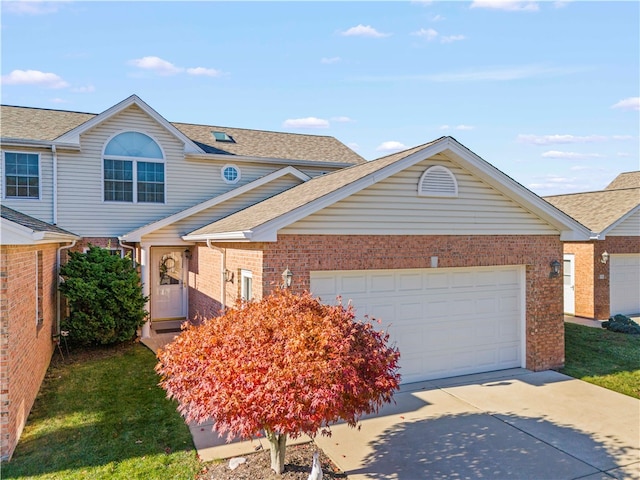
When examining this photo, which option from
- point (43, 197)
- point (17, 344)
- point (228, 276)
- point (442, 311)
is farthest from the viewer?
point (43, 197)

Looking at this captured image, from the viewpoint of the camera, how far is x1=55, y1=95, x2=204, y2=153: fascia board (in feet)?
43.4

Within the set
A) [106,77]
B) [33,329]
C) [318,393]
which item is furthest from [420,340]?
[106,77]

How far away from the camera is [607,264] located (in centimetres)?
1642

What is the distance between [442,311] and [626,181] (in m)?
26.7

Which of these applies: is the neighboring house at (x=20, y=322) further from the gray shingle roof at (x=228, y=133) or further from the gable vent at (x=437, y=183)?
the gable vent at (x=437, y=183)

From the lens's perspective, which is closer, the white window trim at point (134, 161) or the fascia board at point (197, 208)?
the fascia board at point (197, 208)

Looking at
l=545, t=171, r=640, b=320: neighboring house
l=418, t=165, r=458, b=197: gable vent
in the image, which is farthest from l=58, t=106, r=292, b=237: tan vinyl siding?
l=545, t=171, r=640, b=320: neighboring house

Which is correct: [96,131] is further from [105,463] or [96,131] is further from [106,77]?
[105,463]

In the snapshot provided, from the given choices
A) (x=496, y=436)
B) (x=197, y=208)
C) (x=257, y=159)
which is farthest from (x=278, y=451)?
(x=257, y=159)

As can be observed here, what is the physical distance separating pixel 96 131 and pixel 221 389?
11.9 metres

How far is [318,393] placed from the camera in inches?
181

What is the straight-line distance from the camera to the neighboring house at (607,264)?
1619 cm

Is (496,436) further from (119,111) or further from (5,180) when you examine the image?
(5,180)

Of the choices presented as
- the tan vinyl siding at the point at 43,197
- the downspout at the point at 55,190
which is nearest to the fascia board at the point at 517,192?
the downspout at the point at 55,190
